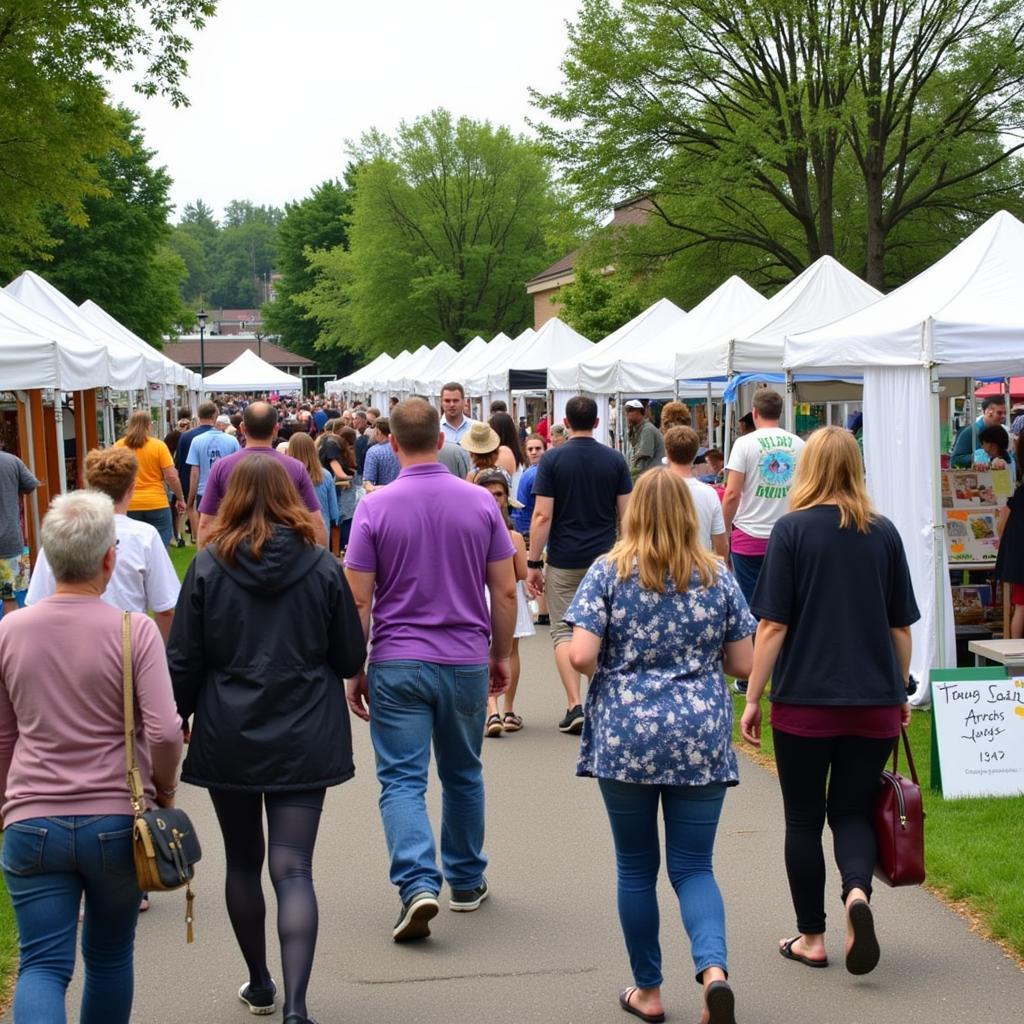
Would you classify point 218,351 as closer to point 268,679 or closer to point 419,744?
point 419,744

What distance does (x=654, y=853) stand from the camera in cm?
438

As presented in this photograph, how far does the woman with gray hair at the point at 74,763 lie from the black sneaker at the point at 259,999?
812 mm

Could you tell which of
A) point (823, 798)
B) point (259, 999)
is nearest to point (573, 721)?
point (823, 798)

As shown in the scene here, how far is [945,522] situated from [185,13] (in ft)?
44.6

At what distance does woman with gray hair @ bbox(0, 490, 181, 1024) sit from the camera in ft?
11.6

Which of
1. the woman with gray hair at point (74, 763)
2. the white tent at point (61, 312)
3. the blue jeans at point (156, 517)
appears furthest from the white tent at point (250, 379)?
the woman with gray hair at point (74, 763)

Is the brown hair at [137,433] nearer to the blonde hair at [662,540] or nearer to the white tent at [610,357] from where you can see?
the white tent at [610,357]

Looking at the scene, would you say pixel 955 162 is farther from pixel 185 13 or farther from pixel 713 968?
pixel 713 968

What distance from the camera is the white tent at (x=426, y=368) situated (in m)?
38.8

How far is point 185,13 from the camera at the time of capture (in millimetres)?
18844

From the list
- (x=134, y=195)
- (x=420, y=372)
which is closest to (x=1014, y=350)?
(x=420, y=372)

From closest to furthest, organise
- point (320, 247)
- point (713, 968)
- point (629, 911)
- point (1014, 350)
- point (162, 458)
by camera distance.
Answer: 1. point (713, 968)
2. point (629, 911)
3. point (1014, 350)
4. point (162, 458)
5. point (320, 247)

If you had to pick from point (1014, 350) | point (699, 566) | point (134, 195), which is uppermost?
point (134, 195)

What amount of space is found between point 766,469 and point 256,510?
5.69 meters
